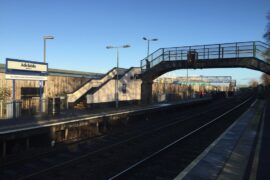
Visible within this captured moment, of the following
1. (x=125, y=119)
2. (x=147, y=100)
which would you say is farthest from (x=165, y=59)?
(x=125, y=119)

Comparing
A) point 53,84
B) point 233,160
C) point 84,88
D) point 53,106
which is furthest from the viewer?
point 84,88

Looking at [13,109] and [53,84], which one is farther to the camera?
[53,84]

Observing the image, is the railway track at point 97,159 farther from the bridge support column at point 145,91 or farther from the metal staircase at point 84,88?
the bridge support column at point 145,91

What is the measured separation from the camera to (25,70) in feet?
65.0

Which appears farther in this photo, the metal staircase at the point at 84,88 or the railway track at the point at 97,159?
the metal staircase at the point at 84,88

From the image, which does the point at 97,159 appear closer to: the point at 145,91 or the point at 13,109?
the point at 13,109

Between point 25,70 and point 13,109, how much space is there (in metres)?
Result: 3.07

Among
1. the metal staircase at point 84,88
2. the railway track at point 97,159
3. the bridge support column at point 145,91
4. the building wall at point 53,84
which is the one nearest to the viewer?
the railway track at point 97,159

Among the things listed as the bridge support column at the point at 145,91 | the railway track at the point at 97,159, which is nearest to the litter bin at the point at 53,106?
the railway track at the point at 97,159

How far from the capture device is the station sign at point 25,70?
18.7m

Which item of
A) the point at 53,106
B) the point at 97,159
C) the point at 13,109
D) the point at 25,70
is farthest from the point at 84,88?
the point at 97,159

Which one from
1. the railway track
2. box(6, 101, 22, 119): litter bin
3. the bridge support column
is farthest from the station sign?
the bridge support column

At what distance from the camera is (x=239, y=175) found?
31.0 feet

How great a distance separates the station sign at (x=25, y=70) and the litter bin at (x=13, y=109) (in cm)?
181
